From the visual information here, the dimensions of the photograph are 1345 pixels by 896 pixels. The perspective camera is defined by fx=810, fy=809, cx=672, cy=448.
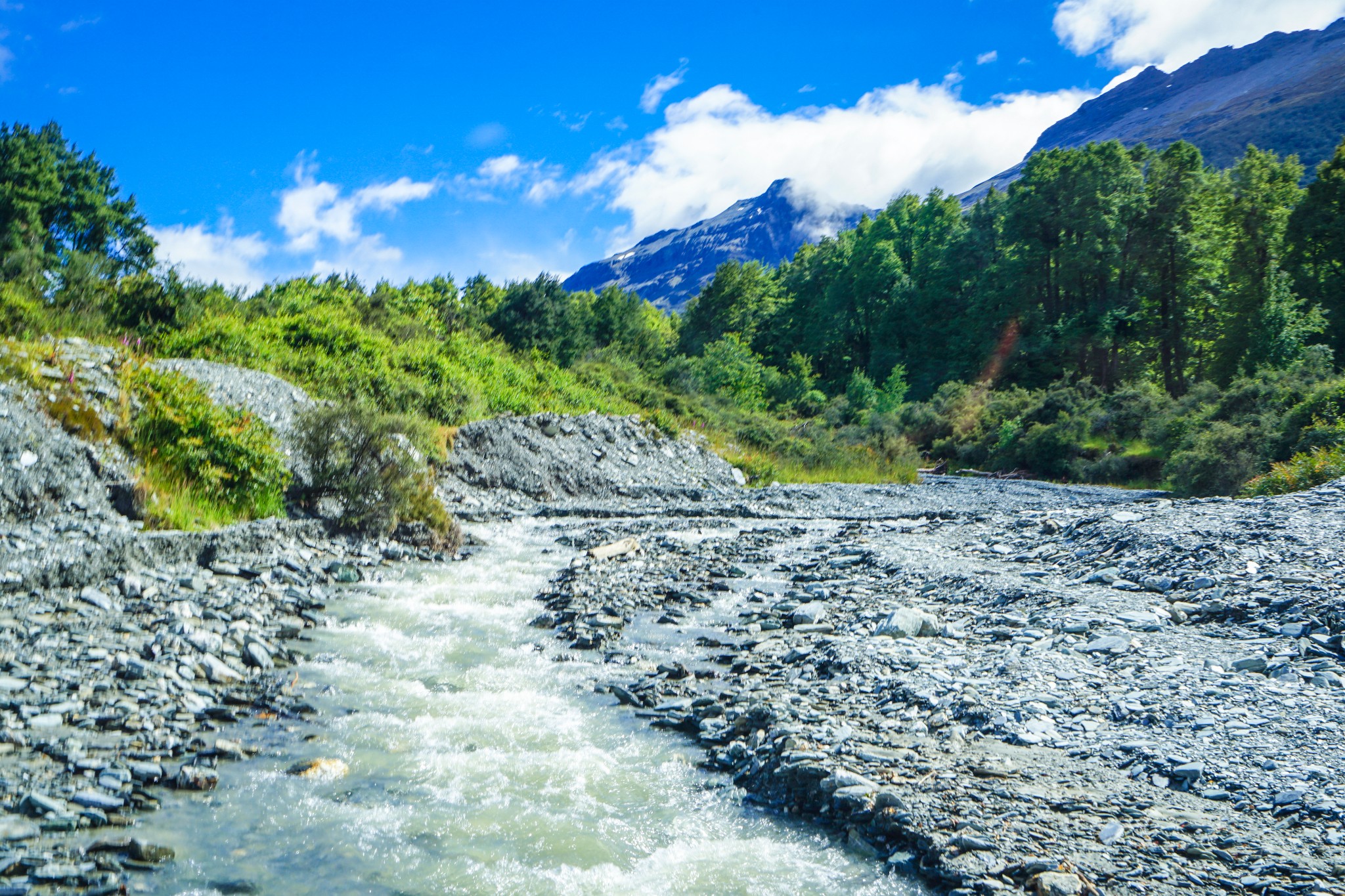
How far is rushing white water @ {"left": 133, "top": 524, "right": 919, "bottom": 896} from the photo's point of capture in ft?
14.0

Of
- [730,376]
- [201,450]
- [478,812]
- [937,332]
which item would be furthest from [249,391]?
[937,332]

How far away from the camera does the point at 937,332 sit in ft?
204

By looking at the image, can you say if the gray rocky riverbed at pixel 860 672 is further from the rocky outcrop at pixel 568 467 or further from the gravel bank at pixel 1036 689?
the rocky outcrop at pixel 568 467

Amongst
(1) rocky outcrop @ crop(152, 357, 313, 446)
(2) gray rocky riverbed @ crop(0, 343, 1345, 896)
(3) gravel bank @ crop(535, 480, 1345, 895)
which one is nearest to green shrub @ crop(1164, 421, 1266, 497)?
(2) gray rocky riverbed @ crop(0, 343, 1345, 896)

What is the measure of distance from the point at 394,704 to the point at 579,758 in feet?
6.11

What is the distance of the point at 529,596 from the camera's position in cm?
1084

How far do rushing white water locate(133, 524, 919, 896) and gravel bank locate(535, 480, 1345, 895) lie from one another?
435 millimetres

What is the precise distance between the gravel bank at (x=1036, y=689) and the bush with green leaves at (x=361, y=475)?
11.5 ft

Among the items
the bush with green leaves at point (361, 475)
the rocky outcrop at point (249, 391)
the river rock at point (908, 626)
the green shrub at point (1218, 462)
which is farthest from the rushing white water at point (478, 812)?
the green shrub at point (1218, 462)

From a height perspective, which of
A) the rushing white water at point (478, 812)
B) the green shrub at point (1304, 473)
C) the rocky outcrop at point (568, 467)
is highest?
the rocky outcrop at point (568, 467)

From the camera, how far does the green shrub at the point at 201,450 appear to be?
11984 millimetres

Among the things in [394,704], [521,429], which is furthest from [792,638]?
[521,429]

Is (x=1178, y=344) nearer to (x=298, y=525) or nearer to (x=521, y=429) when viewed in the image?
(x=521, y=429)

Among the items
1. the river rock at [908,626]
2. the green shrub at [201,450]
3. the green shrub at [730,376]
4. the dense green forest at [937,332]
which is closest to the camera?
the river rock at [908,626]
